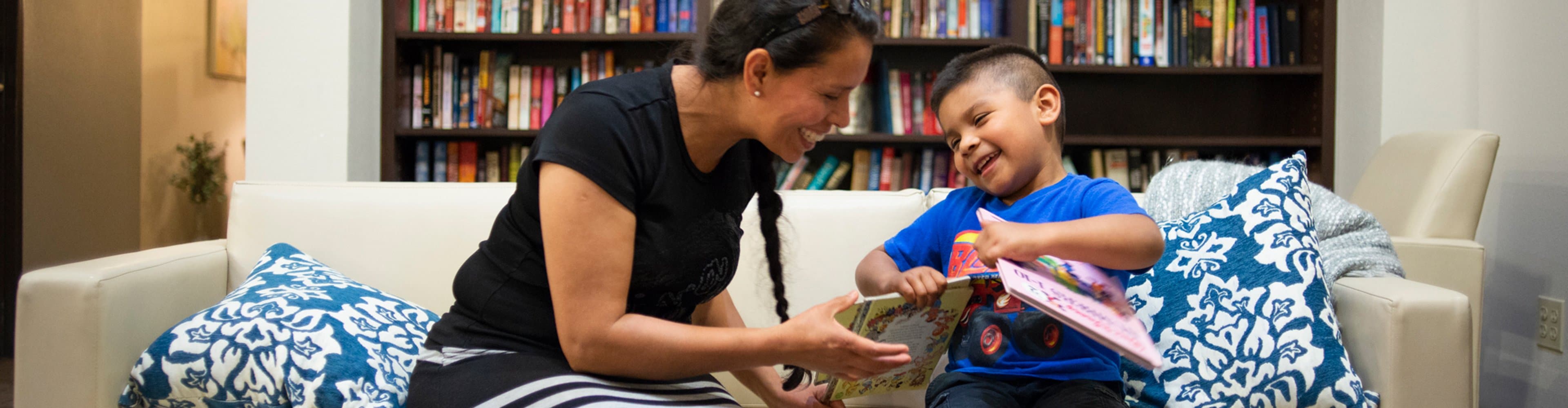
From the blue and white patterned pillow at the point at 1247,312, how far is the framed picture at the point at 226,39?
540 cm

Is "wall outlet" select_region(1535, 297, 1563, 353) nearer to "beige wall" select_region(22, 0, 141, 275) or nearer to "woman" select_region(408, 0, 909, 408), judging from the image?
"woman" select_region(408, 0, 909, 408)

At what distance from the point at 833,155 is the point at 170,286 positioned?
87.8 inches

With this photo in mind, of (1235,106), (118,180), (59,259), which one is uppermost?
(1235,106)

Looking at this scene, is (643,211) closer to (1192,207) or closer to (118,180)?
(1192,207)

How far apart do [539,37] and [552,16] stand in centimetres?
11

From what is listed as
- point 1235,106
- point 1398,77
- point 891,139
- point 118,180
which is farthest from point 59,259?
point 1398,77

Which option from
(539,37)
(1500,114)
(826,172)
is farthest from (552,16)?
(1500,114)

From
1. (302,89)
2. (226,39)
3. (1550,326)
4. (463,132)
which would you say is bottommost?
(1550,326)

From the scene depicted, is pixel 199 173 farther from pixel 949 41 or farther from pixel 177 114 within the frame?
pixel 949 41

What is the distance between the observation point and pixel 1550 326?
220 centimetres

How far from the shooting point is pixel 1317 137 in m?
3.14

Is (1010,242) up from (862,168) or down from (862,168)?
Result: down

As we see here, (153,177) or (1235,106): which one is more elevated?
(1235,106)

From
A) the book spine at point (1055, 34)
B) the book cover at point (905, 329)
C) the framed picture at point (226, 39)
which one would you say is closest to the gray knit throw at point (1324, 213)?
the book cover at point (905, 329)
